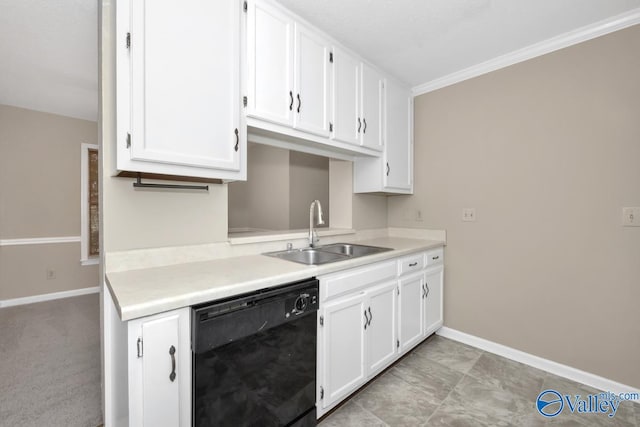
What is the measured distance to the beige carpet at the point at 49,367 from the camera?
1.66 meters

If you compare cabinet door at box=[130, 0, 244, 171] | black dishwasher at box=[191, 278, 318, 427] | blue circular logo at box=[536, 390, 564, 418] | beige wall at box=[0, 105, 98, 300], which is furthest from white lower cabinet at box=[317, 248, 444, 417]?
beige wall at box=[0, 105, 98, 300]

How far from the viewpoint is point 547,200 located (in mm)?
2146

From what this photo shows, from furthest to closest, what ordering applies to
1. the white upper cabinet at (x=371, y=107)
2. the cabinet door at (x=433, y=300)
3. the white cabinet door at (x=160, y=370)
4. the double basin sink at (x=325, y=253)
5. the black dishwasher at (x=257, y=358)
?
the cabinet door at (x=433, y=300) → the white upper cabinet at (x=371, y=107) → the double basin sink at (x=325, y=253) → the black dishwasher at (x=257, y=358) → the white cabinet door at (x=160, y=370)

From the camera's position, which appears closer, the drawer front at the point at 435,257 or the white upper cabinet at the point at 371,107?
the white upper cabinet at the point at 371,107

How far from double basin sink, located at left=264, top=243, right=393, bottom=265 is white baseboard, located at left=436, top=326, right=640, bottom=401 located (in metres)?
1.25

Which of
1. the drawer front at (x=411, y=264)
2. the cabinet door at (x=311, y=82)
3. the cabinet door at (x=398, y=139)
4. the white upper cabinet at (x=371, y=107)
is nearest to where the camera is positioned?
the cabinet door at (x=311, y=82)

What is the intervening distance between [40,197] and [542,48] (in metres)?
Result: 5.72

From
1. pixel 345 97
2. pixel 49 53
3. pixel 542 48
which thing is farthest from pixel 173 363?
Answer: pixel 542 48

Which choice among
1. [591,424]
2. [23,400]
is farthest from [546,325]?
[23,400]

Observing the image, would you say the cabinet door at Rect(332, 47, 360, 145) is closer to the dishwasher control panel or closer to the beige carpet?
the dishwasher control panel

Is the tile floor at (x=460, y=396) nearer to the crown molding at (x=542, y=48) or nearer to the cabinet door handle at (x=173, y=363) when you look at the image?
the cabinet door handle at (x=173, y=363)

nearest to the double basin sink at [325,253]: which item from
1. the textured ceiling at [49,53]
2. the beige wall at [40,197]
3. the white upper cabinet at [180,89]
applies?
the white upper cabinet at [180,89]

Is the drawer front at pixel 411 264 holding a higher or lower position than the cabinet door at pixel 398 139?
lower

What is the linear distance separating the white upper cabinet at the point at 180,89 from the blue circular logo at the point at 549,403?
231 centimetres
